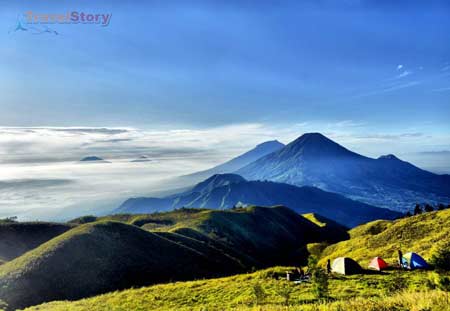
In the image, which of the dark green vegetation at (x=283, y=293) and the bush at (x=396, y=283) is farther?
the bush at (x=396, y=283)

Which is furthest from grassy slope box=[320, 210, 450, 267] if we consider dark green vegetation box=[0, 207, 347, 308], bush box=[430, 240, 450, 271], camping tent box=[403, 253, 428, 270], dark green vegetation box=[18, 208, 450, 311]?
dark green vegetation box=[0, 207, 347, 308]

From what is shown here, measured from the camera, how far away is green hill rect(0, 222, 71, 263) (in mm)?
64550

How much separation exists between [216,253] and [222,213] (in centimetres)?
5595

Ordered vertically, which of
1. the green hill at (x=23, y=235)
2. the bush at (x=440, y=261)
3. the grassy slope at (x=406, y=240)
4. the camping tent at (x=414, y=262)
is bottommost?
the green hill at (x=23, y=235)

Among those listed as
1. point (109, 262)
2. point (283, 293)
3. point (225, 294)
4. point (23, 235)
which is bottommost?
point (23, 235)

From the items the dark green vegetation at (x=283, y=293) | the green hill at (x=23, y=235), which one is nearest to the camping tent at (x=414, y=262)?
the dark green vegetation at (x=283, y=293)

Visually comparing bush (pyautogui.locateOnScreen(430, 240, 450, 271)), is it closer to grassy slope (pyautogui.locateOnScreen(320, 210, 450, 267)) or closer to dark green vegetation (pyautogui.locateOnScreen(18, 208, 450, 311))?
dark green vegetation (pyautogui.locateOnScreen(18, 208, 450, 311))

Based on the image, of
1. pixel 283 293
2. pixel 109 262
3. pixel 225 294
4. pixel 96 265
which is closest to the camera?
pixel 283 293

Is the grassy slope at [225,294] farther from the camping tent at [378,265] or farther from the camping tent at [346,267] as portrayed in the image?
the camping tent at [378,265]

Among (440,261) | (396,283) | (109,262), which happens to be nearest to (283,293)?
(396,283)

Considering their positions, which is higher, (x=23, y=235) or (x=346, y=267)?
(x=346, y=267)

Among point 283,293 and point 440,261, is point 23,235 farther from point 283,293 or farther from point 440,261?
point 440,261

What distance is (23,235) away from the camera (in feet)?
239

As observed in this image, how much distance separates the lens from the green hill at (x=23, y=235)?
64.6 meters
